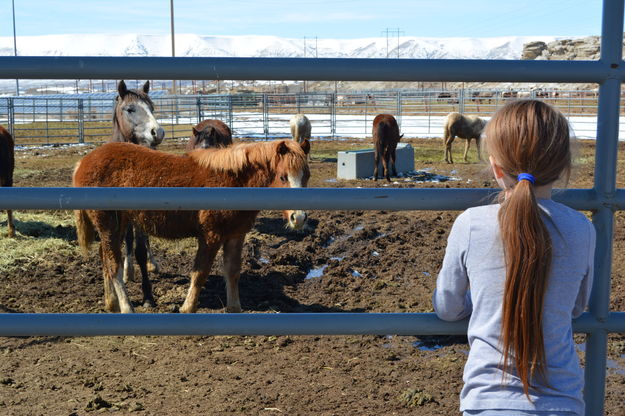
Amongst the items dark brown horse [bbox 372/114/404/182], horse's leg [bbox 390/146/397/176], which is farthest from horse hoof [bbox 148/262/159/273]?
horse's leg [bbox 390/146/397/176]

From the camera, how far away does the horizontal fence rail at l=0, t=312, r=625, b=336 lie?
1786 mm

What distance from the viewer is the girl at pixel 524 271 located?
5.09 feet

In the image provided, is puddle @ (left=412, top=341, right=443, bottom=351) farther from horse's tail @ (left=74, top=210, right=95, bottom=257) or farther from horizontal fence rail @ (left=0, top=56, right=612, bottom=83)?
horizontal fence rail @ (left=0, top=56, right=612, bottom=83)

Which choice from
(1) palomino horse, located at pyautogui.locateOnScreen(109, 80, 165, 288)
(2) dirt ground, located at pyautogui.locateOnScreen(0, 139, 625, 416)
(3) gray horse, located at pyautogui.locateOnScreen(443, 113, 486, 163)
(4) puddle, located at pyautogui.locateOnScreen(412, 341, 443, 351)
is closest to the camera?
(2) dirt ground, located at pyautogui.locateOnScreen(0, 139, 625, 416)

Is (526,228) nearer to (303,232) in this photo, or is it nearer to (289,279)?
(289,279)

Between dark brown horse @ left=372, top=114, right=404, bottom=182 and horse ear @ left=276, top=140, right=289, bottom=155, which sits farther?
dark brown horse @ left=372, top=114, right=404, bottom=182

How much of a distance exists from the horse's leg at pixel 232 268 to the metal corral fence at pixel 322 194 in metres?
3.88

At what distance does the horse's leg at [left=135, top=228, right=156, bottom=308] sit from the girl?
4.78m

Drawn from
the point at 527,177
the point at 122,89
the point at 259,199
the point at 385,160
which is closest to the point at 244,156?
the point at 122,89

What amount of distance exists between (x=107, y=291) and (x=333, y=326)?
14.4 ft

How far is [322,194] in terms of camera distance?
1.78 metres

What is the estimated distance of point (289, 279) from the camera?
6.79m

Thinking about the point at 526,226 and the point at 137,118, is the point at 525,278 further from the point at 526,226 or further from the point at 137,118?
the point at 137,118

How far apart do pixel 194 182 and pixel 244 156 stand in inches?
18.0
